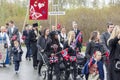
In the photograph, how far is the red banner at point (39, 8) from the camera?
1902 cm

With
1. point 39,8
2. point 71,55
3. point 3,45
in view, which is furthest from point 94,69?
point 3,45

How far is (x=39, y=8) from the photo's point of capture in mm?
19031

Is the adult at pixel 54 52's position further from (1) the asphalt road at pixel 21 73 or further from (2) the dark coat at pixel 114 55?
(2) the dark coat at pixel 114 55

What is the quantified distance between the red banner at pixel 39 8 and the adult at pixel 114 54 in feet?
30.5

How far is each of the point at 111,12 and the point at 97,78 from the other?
110 feet

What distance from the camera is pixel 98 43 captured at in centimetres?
1261

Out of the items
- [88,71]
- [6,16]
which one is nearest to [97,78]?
[88,71]

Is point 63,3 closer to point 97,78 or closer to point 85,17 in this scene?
point 85,17

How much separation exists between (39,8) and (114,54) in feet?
30.9

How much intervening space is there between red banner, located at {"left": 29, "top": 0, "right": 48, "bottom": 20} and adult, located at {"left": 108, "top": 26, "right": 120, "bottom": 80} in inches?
367

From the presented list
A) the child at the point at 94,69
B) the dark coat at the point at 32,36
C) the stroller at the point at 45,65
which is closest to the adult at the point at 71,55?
the stroller at the point at 45,65

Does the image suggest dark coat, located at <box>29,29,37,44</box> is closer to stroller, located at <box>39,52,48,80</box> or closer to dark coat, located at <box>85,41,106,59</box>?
stroller, located at <box>39,52,48,80</box>

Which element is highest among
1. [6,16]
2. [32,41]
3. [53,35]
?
[53,35]

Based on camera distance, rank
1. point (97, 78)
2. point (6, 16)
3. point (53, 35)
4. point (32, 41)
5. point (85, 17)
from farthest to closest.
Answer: point (6, 16), point (85, 17), point (32, 41), point (53, 35), point (97, 78)
